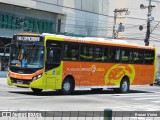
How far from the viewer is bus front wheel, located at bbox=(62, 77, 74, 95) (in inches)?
833

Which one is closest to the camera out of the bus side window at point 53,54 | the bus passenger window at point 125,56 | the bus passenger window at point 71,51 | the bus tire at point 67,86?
the bus side window at point 53,54

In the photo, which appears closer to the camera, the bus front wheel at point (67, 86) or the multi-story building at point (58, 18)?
the bus front wheel at point (67, 86)

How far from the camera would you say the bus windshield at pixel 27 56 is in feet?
64.9

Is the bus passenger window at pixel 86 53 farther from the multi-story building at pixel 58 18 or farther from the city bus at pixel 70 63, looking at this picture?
the multi-story building at pixel 58 18

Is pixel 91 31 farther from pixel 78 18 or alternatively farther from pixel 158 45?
pixel 158 45

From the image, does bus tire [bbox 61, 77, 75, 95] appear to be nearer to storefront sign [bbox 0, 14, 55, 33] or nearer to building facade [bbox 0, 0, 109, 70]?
building facade [bbox 0, 0, 109, 70]

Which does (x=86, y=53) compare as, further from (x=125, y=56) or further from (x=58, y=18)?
(x=58, y=18)

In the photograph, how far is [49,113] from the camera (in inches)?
511

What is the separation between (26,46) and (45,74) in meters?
1.71

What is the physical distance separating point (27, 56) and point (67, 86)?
2.70m

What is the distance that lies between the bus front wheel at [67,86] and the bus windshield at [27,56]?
79.1 inches

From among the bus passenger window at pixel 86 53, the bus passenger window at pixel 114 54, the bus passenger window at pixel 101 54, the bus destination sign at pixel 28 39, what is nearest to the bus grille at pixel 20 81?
the bus destination sign at pixel 28 39

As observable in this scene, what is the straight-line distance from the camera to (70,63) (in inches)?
835

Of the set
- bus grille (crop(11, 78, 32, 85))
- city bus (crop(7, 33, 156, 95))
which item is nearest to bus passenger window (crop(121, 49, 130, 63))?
city bus (crop(7, 33, 156, 95))
